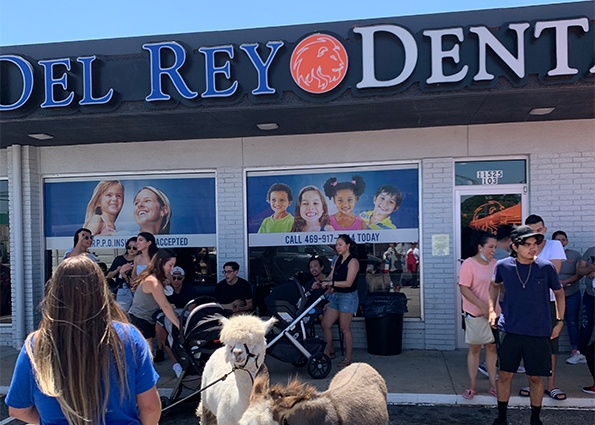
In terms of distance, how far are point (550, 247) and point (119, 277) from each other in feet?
19.1

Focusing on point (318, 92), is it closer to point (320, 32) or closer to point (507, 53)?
point (320, 32)

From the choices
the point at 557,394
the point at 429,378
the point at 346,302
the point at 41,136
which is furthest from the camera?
the point at 41,136

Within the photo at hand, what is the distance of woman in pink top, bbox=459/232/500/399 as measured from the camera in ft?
17.0

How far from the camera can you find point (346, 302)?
653 centimetres

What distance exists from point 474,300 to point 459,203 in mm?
2385

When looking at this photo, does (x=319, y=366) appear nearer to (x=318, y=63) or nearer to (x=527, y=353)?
(x=527, y=353)

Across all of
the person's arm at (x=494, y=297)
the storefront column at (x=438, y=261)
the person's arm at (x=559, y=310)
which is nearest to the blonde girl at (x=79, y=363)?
the person's arm at (x=494, y=297)

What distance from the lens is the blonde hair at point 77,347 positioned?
1842mm

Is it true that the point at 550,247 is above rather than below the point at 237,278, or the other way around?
above

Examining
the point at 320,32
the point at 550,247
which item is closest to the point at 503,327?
the point at 550,247

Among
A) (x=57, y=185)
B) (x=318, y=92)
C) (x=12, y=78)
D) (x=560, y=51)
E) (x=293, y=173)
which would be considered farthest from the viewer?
(x=57, y=185)

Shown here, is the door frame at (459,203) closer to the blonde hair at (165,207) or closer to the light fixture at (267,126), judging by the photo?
the light fixture at (267,126)

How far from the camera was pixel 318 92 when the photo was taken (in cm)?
571

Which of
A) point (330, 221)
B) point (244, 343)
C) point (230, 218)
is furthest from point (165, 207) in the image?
point (244, 343)
